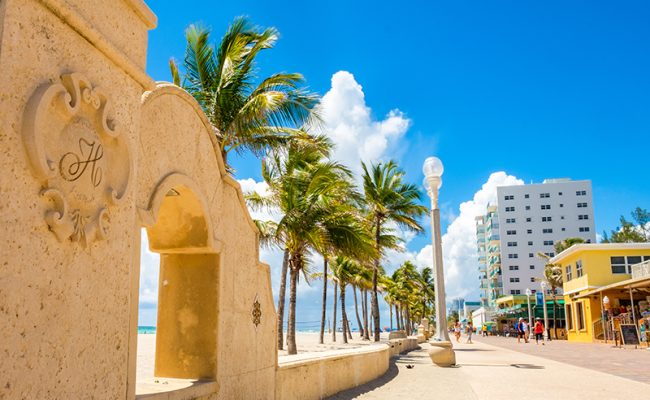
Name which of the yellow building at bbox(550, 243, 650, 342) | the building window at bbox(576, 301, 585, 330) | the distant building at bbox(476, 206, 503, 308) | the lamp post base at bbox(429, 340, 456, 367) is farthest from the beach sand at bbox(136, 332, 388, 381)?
the distant building at bbox(476, 206, 503, 308)

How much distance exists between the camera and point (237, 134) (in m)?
12.1

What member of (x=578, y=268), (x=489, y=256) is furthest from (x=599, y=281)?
(x=489, y=256)

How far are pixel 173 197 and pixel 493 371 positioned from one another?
11160mm

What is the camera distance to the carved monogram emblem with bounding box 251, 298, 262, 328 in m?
6.26

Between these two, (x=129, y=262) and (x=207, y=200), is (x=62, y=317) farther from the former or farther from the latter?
(x=207, y=200)

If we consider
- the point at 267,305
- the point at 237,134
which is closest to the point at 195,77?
the point at 237,134

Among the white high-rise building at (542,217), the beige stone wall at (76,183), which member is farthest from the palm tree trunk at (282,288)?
the white high-rise building at (542,217)

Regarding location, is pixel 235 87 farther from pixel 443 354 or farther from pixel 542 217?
pixel 542 217

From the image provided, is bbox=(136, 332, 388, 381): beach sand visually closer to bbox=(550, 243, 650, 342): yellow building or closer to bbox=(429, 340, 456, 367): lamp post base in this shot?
bbox=(429, 340, 456, 367): lamp post base

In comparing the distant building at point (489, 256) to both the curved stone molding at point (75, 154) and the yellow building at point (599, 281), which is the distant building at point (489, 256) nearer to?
the yellow building at point (599, 281)

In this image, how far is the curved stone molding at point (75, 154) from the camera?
2.87 meters

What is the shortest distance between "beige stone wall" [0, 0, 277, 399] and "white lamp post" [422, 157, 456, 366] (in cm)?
1107

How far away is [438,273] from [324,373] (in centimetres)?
719

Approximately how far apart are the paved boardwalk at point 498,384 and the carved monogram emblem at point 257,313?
3060 mm
